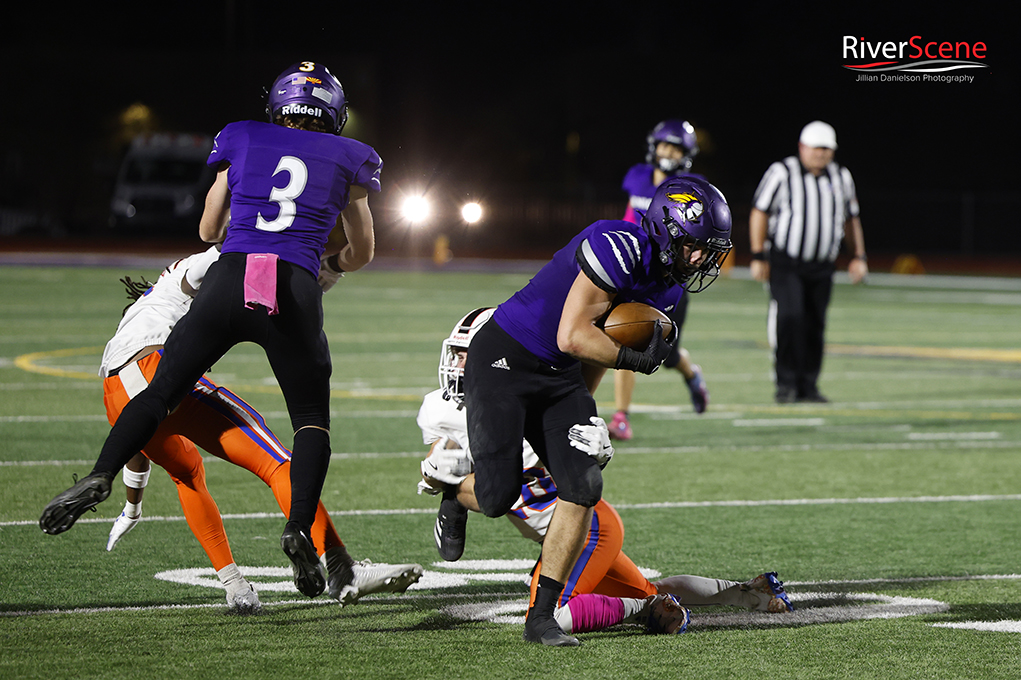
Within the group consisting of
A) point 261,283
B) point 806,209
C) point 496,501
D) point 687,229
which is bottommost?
point 496,501

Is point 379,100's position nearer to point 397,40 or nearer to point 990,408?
point 397,40

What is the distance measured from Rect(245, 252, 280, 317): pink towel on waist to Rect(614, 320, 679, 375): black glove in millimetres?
1090

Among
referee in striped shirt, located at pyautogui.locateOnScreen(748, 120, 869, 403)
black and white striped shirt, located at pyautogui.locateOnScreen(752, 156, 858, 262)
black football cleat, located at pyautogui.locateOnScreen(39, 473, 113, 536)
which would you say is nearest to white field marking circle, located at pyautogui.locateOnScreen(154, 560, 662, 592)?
black football cleat, located at pyautogui.locateOnScreen(39, 473, 113, 536)

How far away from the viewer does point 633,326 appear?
460 centimetres

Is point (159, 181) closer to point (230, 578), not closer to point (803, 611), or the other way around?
point (230, 578)

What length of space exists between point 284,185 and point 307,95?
358 millimetres

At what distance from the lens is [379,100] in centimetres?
4900

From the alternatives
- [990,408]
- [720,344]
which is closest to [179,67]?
[720,344]

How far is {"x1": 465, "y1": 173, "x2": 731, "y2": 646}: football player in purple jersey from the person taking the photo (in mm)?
4488

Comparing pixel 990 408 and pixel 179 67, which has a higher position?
pixel 179 67

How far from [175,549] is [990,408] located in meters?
7.15

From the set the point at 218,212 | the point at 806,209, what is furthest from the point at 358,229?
the point at 806,209

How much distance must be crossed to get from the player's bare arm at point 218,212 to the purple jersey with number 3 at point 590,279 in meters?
0.98

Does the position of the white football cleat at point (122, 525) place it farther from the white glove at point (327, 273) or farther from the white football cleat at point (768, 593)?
the white football cleat at point (768, 593)
